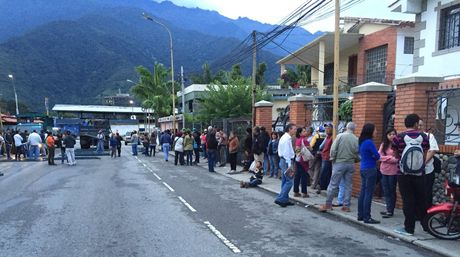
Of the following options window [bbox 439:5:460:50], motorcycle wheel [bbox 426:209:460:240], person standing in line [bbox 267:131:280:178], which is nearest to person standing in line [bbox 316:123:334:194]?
person standing in line [bbox 267:131:280:178]

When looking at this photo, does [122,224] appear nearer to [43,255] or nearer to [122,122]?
[43,255]

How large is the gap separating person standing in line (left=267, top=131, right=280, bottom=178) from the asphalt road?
205cm

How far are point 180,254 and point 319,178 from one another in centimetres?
580

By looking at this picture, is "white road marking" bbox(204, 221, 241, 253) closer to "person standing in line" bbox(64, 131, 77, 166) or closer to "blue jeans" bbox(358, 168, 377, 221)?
"blue jeans" bbox(358, 168, 377, 221)

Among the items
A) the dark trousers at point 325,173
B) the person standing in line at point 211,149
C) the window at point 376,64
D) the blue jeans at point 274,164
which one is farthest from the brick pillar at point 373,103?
the window at point 376,64

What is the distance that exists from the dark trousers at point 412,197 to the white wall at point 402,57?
50.8ft

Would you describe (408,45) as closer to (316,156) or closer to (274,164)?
(274,164)

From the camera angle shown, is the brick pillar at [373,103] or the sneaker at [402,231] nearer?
the sneaker at [402,231]

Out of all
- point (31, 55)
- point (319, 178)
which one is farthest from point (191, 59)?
point (319, 178)

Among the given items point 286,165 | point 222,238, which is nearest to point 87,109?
point 286,165

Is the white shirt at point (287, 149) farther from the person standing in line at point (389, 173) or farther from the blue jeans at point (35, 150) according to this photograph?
the blue jeans at point (35, 150)

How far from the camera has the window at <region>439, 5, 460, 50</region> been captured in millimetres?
11398

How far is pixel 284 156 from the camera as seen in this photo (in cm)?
892

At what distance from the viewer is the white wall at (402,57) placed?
2041 centimetres
